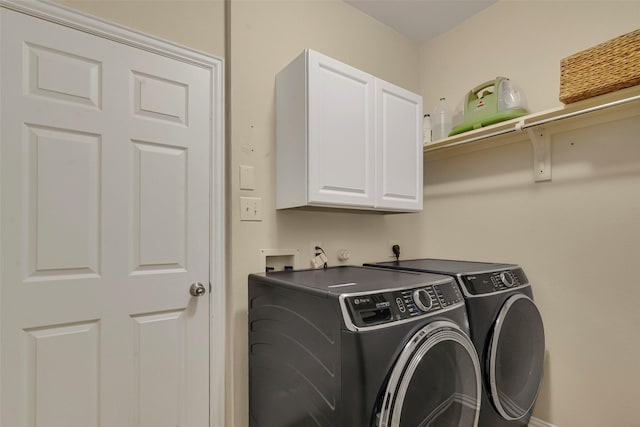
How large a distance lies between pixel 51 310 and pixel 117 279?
0.75 feet

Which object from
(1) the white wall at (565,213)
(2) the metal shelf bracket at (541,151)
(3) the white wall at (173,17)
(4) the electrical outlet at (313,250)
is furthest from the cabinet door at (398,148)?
(3) the white wall at (173,17)

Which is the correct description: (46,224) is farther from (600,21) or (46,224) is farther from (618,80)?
(600,21)

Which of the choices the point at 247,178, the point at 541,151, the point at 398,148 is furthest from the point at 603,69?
the point at 247,178

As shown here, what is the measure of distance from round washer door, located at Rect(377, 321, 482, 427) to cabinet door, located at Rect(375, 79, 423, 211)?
0.83m

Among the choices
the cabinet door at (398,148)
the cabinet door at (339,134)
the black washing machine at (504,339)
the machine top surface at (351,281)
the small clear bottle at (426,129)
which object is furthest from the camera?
the small clear bottle at (426,129)

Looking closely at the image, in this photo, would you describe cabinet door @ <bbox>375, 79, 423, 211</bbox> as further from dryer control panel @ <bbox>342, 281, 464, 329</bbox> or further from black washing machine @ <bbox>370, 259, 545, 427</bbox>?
dryer control panel @ <bbox>342, 281, 464, 329</bbox>

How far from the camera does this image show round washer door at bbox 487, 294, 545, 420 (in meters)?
1.50

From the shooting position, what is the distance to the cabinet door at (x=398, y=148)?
1.87m

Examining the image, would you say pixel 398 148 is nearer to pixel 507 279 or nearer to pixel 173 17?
pixel 507 279

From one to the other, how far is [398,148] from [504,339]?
1121mm

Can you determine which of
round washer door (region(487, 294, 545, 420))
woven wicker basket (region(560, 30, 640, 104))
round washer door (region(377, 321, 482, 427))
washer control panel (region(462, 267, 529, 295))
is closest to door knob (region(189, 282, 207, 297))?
round washer door (region(377, 321, 482, 427))

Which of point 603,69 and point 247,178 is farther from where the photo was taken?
point 247,178

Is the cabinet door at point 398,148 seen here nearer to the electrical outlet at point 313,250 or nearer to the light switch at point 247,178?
the electrical outlet at point 313,250

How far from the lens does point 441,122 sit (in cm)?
234
